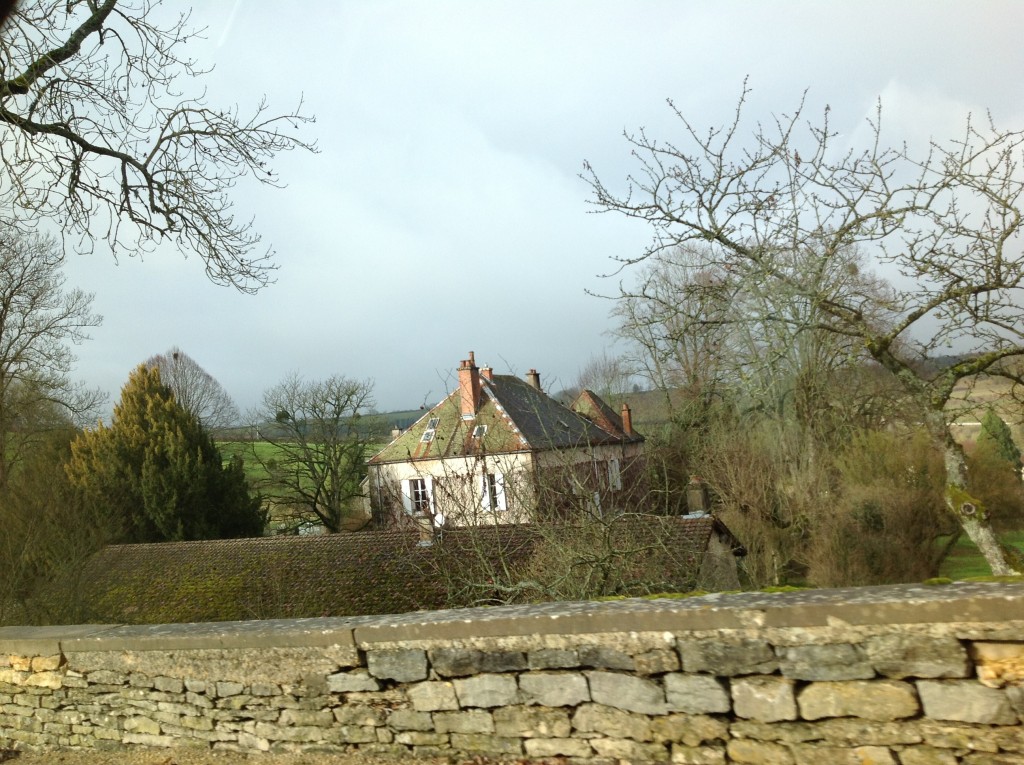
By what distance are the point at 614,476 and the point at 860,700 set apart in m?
7.46

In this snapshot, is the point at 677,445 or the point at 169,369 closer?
the point at 677,445

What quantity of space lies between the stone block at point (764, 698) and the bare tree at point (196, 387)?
43.4m

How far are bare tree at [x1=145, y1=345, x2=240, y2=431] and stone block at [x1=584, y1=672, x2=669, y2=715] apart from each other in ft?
141

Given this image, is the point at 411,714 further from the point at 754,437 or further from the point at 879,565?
the point at 754,437

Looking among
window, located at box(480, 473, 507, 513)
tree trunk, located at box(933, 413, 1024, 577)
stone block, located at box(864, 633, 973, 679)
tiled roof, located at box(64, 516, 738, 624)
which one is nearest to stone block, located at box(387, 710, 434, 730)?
stone block, located at box(864, 633, 973, 679)

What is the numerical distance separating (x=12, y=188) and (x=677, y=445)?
849 inches

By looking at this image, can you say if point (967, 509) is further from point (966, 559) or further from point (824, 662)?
point (966, 559)

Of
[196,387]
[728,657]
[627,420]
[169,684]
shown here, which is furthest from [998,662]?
[196,387]

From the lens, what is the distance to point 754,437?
23.1m

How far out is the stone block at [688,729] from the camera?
11.8ft

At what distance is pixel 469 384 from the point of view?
2980cm

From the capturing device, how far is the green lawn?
2273 cm

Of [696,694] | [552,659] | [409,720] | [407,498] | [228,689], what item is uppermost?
[407,498]

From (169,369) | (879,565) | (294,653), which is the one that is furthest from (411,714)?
(169,369)
